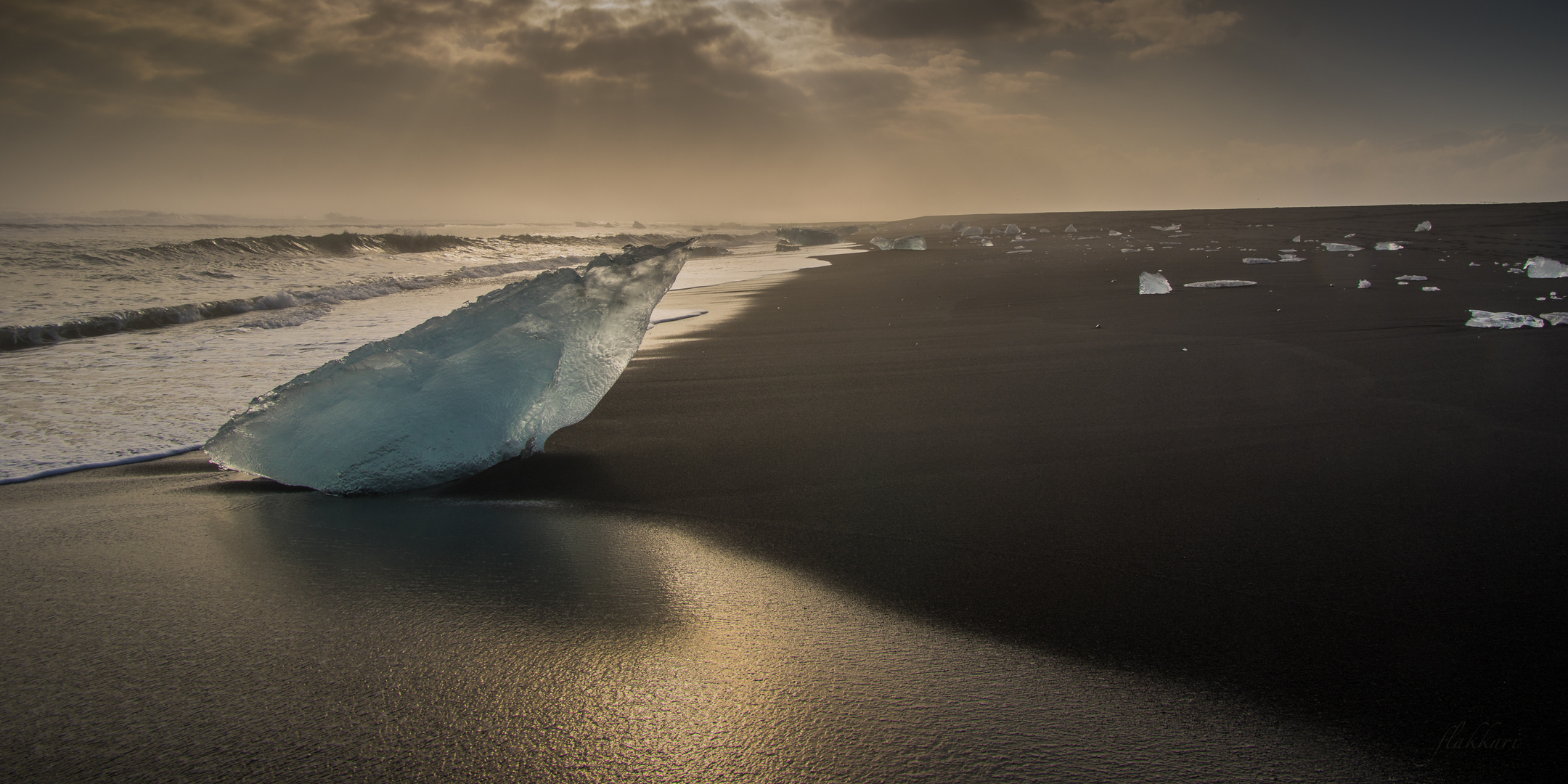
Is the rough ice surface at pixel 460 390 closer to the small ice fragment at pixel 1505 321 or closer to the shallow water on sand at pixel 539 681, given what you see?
the shallow water on sand at pixel 539 681

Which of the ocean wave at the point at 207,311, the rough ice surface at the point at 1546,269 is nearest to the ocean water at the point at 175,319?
the ocean wave at the point at 207,311

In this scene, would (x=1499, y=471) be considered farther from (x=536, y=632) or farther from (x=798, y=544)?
(x=536, y=632)

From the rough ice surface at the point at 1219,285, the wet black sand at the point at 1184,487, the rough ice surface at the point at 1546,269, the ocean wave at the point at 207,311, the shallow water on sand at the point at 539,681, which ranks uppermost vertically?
the rough ice surface at the point at 1546,269

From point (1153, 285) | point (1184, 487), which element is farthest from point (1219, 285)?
point (1184, 487)

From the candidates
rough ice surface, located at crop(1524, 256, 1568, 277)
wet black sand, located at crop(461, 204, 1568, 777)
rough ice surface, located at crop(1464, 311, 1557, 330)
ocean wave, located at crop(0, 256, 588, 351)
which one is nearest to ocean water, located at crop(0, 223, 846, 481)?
ocean wave, located at crop(0, 256, 588, 351)

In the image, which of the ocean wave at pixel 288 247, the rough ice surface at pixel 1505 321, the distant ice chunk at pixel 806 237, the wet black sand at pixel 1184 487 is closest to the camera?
the wet black sand at pixel 1184 487

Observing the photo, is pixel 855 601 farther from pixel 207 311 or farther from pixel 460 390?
pixel 207 311

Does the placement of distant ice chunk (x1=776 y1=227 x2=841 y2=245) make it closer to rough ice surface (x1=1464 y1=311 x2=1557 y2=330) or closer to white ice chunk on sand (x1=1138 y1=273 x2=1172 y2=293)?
white ice chunk on sand (x1=1138 y1=273 x2=1172 y2=293)
